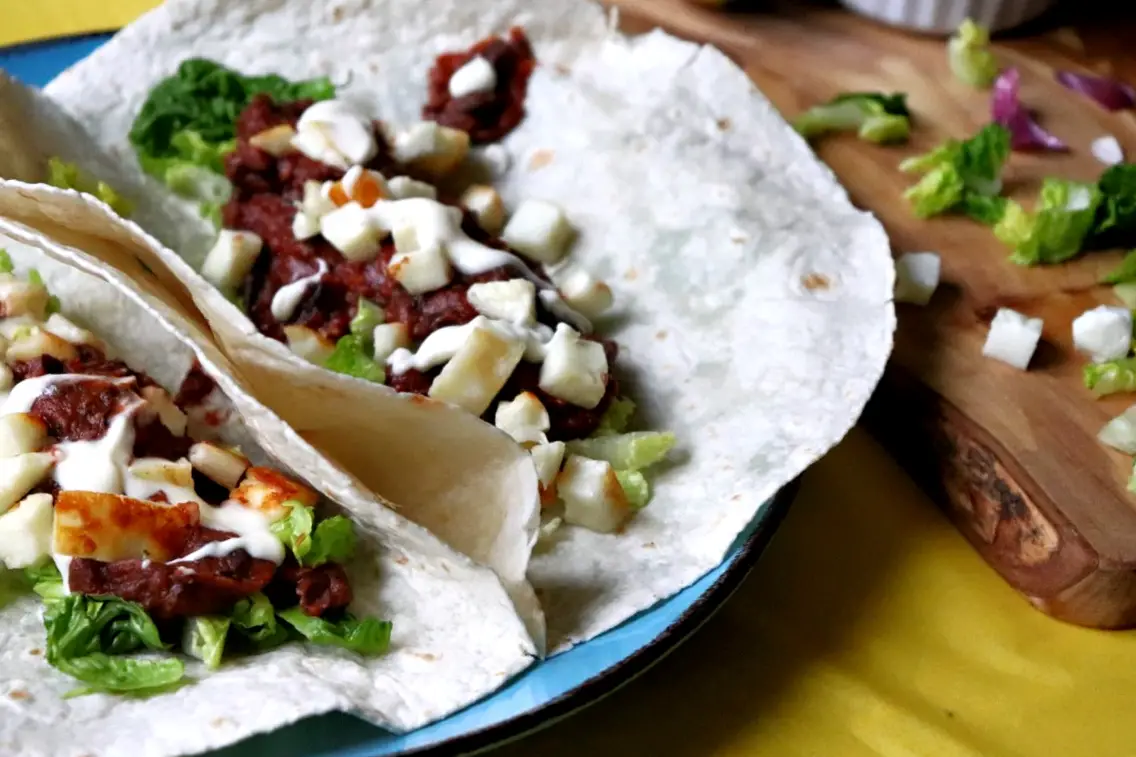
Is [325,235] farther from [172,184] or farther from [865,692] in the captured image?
[865,692]

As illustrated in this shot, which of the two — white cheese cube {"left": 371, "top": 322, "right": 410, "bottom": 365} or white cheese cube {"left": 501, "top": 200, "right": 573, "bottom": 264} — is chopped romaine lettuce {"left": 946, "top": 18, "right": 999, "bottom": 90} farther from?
white cheese cube {"left": 371, "top": 322, "right": 410, "bottom": 365}

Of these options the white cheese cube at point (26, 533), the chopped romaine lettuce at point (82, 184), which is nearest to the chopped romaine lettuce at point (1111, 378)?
the white cheese cube at point (26, 533)

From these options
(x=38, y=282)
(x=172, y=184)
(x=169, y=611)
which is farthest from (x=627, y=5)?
(x=169, y=611)

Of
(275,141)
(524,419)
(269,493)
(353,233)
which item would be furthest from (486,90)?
(269,493)

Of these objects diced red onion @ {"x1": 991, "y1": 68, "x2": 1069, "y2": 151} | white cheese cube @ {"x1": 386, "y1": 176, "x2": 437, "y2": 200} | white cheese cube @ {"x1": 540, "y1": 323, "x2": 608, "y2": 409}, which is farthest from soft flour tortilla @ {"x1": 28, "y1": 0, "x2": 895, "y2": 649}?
diced red onion @ {"x1": 991, "y1": 68, "x2": 1069, "y2": 151}

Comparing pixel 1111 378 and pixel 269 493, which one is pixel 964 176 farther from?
pixel 269 493
